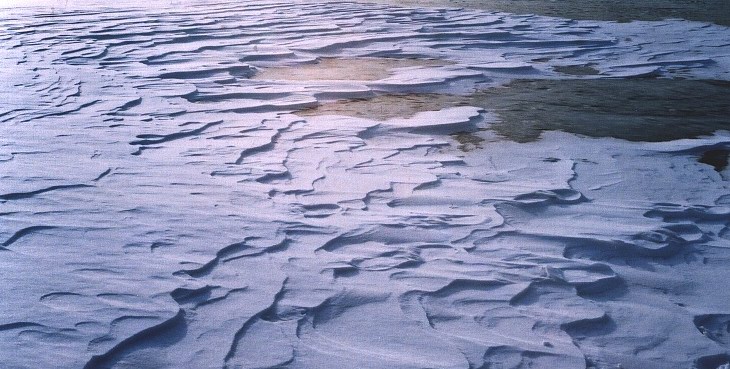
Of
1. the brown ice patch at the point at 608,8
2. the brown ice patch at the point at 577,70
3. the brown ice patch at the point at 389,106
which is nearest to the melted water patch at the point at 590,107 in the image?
the brown ice patch at the point at 389,106

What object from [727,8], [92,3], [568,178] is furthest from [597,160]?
[92,3]

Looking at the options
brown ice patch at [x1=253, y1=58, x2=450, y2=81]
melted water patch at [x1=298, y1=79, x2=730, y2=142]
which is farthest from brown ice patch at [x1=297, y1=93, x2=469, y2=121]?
brown ice patch at [x1=253, y1=58, x2=450, y2=81]

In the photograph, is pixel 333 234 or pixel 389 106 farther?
pixel 389 106

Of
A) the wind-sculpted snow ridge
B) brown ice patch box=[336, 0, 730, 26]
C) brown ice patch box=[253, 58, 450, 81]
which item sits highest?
brown ice patch box=[336, 0, 730, 26]

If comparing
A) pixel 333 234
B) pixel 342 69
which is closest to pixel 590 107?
pixel 342 69

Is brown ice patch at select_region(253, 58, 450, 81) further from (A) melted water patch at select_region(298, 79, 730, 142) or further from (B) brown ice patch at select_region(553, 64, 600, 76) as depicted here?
(B) brown ice patch at select_region(553, 64, 600, 76)

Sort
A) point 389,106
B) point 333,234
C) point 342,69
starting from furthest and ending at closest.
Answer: point 342,69 → point 389,106 → point 333,234

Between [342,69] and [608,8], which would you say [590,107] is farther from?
[608,8]
